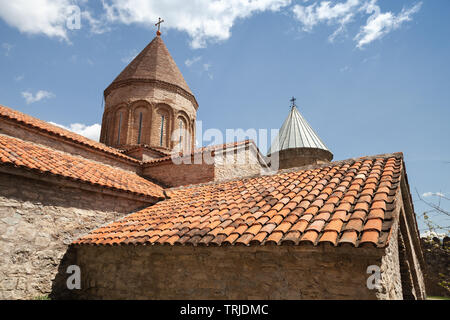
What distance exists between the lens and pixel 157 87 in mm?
13188

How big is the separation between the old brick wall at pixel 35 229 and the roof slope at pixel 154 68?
893 centimetres

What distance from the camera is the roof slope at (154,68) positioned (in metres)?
13.4

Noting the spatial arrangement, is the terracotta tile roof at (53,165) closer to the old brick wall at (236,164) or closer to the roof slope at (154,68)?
Answer: the old brick wall at (236,164)

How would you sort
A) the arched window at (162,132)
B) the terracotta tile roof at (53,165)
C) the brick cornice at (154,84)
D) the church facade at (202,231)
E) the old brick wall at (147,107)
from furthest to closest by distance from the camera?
the brick cornice at (154,84)
the arched window at (162,132)
the old brick wall at (147,107)
the terracotta tile roof at (53,165)
the church facade at (202,231)

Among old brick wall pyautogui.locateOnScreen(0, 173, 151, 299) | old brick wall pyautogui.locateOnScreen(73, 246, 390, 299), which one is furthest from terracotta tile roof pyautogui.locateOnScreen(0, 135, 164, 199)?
old brick wall pyautogui.locateOnScreen(73, 246, 390, 299)

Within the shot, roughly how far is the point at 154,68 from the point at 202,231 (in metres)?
11.7

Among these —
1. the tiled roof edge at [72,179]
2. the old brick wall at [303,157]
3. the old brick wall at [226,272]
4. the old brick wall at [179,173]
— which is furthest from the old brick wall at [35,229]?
the old brick wall at [303,157]

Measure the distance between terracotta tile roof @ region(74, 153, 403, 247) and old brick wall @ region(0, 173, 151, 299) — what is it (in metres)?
0.46

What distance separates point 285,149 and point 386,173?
12.6 metres

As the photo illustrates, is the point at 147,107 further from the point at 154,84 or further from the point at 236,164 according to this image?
the point at 236,164

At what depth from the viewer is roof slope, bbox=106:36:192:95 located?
1338 cm

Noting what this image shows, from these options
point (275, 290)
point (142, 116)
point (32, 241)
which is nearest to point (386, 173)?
point (275, 290)

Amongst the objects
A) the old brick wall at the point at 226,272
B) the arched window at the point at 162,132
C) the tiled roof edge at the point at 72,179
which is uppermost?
the arched window at the point at 162,132

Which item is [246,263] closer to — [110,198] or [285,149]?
[110,198]
